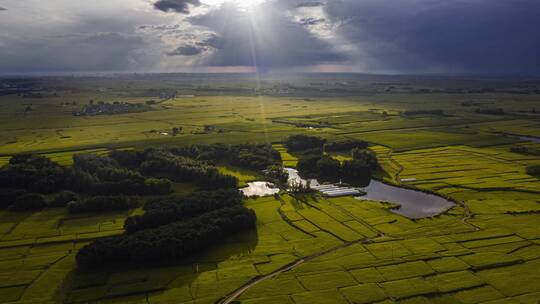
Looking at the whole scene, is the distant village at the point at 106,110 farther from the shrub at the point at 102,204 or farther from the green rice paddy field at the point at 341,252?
the shrub at the point at 102,204

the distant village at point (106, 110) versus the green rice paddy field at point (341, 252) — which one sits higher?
the distant village at point (106, 110)

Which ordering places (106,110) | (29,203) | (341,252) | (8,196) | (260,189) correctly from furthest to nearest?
(106,110)
(260,189)
(8,196)
(29,203)
(341,252)

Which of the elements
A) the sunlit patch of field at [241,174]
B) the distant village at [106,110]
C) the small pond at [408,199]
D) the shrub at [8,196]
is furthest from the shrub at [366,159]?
the distant village at [106,110]

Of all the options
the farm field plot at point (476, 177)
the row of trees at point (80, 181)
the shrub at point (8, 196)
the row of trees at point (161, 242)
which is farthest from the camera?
the row of trees at point (80, 181)

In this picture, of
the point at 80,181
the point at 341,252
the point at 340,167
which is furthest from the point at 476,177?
the point at 80,181

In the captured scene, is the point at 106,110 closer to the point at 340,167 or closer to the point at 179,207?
the point at 340,167

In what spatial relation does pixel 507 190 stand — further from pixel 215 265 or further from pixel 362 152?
pixel 215 265

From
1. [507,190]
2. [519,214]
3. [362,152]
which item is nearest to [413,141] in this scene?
[362,152]
